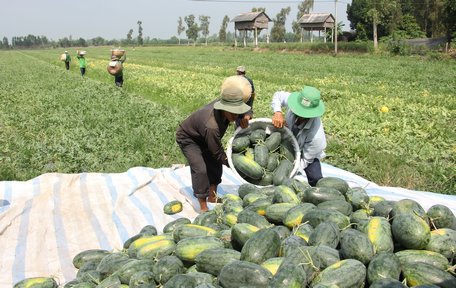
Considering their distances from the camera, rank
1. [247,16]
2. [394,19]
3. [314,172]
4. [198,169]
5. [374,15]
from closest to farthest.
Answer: [198,169]
[314,172]
[374,15]
[394,19]
[247,16]

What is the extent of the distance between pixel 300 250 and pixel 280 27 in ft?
414

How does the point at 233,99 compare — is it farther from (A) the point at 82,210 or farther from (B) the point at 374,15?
(B) the point at 374,15

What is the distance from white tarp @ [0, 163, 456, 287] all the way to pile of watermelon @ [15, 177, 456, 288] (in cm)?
79

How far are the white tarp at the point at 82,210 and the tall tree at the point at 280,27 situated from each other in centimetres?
11724

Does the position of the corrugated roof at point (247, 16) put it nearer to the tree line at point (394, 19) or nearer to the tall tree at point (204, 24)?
the tree line at point (394, 19)

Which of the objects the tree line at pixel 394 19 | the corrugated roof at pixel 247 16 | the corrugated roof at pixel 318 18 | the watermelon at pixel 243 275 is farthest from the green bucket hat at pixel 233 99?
the corrugated roof at pixel 318 18

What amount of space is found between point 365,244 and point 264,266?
0.72m

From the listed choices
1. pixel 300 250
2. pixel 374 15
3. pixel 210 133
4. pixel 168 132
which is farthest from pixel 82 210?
pixel 374 15

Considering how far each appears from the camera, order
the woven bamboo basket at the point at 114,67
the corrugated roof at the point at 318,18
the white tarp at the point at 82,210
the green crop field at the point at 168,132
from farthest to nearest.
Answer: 1. the corrugated roof at the point at 318,18
2. the woven bamboo basket at the point at 114,67
3. the green crop field at the point at 168,132
4. the white tarp at the point at 82,210

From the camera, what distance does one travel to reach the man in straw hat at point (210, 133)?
4578 mm

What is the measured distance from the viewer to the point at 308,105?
5000mm

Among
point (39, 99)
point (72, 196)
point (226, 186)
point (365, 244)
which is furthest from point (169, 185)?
point (39, 99)

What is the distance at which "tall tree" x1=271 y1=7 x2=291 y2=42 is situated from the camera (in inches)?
4702

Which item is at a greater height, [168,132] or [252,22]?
[252,22]
